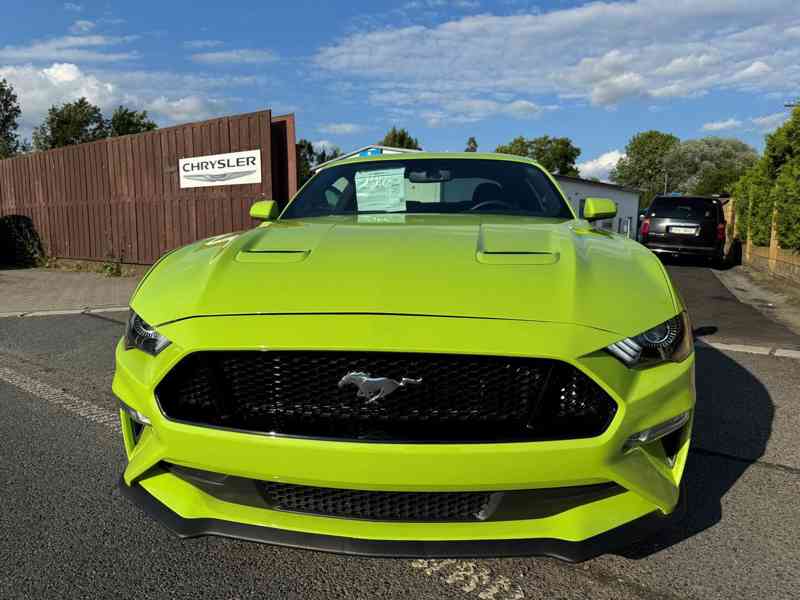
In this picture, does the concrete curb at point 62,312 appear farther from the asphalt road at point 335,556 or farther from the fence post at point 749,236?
the fence post at point 749,236

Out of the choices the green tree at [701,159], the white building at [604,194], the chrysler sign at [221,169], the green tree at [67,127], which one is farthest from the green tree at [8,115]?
the green tree at [701,159]

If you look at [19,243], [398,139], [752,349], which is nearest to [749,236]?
[752,349]

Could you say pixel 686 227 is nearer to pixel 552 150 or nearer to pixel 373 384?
pixel 373 384

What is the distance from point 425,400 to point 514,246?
81 centimetres

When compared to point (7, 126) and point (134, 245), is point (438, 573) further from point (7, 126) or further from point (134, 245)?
point (7, 126)

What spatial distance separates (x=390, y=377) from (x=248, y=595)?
826 mm

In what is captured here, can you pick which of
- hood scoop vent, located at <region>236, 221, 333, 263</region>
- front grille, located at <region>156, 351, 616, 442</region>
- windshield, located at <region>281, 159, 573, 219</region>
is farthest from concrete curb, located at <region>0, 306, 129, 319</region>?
front grille, located at <region>156, 351, 616, 442</region>

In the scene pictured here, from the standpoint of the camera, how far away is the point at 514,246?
2.25 m

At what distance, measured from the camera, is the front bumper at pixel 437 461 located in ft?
5.31

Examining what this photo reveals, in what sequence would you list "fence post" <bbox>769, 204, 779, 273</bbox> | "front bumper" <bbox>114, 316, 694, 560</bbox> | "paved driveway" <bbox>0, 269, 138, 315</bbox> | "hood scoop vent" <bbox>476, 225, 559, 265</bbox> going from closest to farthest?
"front bumper" <bbox>114, 316, 694, 560</bbox>, "hood scoop vent" <bbox>476, 225, 559, 265</bbox>, "paved driveway" <bbox>0, 269, 138, 315</bbox>, "fence post" <bbox>769, 204, 779, 273</bbox>

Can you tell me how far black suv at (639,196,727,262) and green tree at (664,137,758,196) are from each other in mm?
67441

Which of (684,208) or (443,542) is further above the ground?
(684,208)

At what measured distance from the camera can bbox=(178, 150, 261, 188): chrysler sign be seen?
958 centimetres

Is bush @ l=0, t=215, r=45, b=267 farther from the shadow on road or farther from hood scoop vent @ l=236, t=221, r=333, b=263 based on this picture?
the shadow on road
